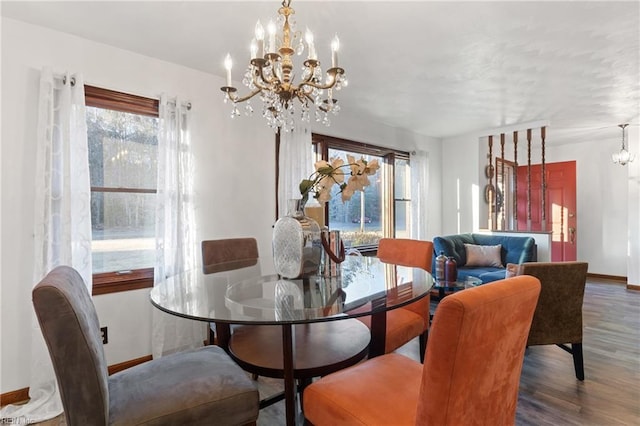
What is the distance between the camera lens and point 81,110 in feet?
7.43

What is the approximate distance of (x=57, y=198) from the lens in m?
2.19

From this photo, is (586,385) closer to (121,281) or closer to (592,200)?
(121,281)

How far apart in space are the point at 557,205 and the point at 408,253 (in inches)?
204

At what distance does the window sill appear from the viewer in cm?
242

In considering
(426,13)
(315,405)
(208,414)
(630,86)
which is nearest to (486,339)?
(315,405)

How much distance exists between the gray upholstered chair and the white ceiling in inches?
68.3

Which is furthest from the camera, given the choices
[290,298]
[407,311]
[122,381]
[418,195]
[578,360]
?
[418,195]

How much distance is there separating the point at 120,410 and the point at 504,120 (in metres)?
4.94

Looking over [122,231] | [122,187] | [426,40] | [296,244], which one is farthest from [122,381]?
[426,40]

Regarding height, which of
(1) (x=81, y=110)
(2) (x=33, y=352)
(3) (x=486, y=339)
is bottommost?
(2) (x=33, y=352)

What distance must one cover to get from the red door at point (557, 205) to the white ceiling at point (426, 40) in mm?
2607

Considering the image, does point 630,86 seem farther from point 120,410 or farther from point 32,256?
point 32,256

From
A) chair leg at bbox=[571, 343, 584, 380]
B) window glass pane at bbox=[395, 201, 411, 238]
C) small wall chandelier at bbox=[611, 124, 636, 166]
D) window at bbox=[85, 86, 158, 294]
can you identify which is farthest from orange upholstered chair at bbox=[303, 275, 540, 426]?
small wall chandelier at bbox=[611, 124, 636, 166]

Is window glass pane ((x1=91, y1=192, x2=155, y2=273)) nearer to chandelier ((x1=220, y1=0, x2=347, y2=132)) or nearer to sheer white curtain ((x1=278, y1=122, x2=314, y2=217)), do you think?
sheer white curtain ((x1=278, y1=122, x2=314, y2=217))
